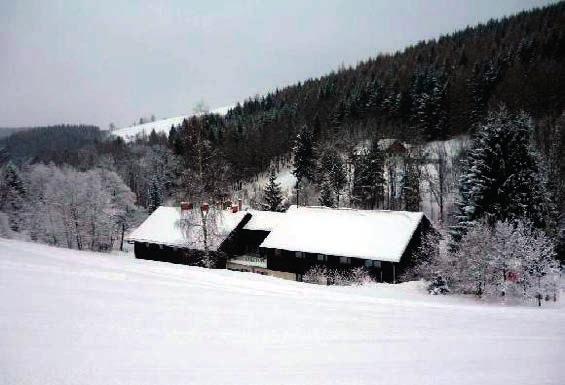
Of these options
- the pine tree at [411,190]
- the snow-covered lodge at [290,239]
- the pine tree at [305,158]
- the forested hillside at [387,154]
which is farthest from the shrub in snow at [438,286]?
the pine tree at [305,158]

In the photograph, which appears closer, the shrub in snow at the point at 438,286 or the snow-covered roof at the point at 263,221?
the shrub in snow at the point at 438,286

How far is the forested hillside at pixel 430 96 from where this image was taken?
7350 centimetres

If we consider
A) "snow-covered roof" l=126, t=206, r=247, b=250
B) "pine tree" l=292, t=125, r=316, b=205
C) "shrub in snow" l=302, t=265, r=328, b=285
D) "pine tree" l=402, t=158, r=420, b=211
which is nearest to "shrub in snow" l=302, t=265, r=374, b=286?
"shrub in snow" l=302, t=265, r=328, b=285

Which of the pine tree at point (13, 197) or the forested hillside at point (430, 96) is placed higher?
the forested hillside at point (430, 96)

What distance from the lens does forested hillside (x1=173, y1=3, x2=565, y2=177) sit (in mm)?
73500

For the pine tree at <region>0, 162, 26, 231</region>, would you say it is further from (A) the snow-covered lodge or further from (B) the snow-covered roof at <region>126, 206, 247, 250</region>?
(A) the snow-covered lodge

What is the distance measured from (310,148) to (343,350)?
63.2 metres

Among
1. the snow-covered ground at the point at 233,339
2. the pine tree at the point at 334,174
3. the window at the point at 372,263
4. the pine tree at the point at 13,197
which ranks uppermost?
the pine tree at the point at 334,174

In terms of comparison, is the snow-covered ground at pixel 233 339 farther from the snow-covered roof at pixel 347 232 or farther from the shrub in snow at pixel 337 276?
the snow-covered roof at pixel 347 232

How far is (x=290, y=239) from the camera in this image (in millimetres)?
34656

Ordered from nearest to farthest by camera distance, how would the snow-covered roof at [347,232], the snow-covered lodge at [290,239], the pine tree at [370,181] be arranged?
the snow-covered lodge at [290,239] → the snow-covered roof at [347,232] → the pine tree at [370,181]

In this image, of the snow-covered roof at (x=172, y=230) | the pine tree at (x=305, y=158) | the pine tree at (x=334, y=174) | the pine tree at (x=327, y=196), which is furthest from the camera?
the pine tree at (x=305, y=158)

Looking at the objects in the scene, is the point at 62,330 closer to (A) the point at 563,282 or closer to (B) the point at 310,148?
(A) the point at 563,282

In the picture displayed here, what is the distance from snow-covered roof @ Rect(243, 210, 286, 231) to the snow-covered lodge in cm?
5
